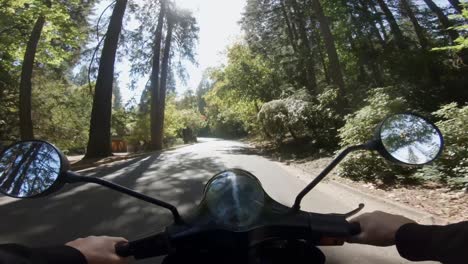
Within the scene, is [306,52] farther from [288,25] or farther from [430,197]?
[430,197]

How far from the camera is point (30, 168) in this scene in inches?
74.8

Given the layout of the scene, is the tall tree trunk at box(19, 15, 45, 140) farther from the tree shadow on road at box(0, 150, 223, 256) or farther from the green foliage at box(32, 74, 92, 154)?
the tree shadow on road at box(0, 150, 223, 256)

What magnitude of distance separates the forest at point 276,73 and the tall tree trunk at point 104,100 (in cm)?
5

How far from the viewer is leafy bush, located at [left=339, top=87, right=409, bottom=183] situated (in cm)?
972

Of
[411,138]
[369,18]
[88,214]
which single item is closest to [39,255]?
[411,138]

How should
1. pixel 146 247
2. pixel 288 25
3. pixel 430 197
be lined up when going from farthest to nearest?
pixel 288 25 < pixel 430 197 < pixel 146 247

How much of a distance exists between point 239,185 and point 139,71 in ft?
98.8

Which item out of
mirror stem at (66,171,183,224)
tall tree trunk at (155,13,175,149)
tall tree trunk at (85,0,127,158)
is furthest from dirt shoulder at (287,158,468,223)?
tall tree trunk at (155,13,175,149)

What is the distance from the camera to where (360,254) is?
174 inches

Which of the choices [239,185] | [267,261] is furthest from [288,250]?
[239,185]

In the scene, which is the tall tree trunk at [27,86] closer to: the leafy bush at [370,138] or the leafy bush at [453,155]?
the leafy bush at [370,138]

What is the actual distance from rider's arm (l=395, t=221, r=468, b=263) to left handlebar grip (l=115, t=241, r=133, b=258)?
1121 millimetres

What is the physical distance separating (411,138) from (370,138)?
917cm

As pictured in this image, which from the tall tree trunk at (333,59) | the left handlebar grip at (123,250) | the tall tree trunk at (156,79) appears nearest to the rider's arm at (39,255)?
the left handlebar grip at (123,250)
